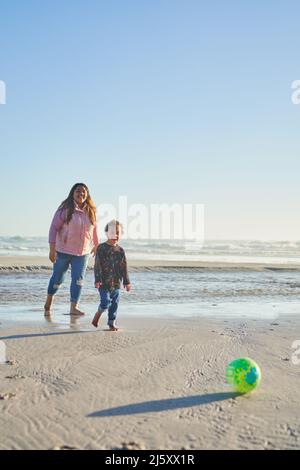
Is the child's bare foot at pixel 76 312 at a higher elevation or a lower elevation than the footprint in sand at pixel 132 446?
lower

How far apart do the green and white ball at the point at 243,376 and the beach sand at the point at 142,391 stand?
0.22 ft

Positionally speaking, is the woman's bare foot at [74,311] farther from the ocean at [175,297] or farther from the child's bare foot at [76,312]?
the ocean at [175,297]

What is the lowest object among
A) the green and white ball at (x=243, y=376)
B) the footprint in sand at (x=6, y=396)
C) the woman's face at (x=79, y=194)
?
the footprint in sand at (x=6, y=396)

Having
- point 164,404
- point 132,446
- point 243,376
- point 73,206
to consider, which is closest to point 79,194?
point 73,206

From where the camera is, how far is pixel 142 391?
372cm

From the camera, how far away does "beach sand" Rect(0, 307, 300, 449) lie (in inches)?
114

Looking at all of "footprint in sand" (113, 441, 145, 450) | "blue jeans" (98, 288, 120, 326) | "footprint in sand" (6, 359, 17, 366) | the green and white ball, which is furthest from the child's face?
"footprint in sand" (113, 441, 145, 450)

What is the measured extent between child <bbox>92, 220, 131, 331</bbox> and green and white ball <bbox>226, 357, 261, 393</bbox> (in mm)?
2668

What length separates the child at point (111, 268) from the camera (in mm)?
6328

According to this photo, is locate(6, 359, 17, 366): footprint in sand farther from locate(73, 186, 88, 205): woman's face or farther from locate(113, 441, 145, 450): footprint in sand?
locate(73, 186, 88, 205): woman's face

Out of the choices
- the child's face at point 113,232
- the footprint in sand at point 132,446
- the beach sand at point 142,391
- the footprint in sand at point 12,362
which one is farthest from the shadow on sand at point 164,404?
the child's face at point 113,232

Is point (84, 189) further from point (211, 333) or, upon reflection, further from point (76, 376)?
point (76, 376)

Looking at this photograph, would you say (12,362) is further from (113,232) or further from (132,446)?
(113,232)
